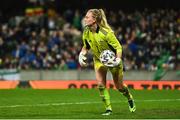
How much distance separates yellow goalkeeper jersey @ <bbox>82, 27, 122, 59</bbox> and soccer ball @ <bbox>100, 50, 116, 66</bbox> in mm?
120

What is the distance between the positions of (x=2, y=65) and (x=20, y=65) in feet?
3.04

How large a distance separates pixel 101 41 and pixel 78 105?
357 cm

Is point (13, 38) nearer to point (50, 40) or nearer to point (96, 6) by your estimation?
point (50, 40)

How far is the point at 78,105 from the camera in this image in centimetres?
1784

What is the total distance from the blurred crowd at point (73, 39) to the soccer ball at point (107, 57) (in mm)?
15481

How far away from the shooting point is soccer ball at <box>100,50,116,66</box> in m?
14.5

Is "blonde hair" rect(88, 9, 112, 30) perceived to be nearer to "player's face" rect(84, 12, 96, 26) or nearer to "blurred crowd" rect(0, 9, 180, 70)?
"player's face" rect(84, 12, 96, 26)

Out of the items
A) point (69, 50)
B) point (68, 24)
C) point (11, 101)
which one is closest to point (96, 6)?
point (68, 24)

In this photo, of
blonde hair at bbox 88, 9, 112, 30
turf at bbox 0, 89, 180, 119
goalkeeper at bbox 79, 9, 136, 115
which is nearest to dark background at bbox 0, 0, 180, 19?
turf at bbox 0, 89, 180, 119

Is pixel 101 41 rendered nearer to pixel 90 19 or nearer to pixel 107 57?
pixel 107 57

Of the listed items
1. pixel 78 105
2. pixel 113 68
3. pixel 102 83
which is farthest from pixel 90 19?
pixel 78 105

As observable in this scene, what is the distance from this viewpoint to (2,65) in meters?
32.5

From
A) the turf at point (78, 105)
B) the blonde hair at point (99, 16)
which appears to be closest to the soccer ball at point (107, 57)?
the blonde hair at point (99, 16)

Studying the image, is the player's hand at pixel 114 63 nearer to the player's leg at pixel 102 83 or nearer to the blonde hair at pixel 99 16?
the player's leg at pixel 102 83
